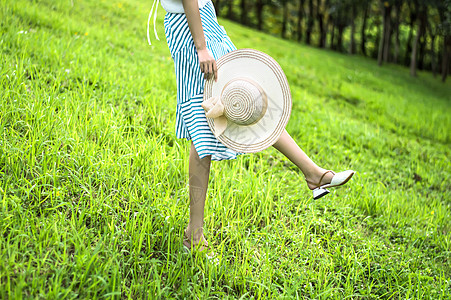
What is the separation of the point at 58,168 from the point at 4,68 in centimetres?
150

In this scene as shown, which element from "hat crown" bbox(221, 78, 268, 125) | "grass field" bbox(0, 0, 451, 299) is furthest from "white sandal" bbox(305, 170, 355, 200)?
"hat crown" bbox(221, 78, 268, 125)

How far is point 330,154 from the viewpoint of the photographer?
4609 millimetres

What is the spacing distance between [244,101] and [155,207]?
3.39 feet

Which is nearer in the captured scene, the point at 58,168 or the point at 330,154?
the point at 58,168

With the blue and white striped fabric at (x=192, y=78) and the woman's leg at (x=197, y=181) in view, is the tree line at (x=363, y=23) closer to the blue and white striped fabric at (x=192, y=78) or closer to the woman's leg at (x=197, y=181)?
the blue and white striped fabric at (x=192, y=78)

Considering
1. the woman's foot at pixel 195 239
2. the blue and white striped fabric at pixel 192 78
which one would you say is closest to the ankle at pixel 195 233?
the woman's foot at pixel 195 239

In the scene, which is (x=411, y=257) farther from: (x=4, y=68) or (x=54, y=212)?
(x=4, y=68)

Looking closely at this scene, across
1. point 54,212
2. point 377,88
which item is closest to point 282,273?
point 54,212

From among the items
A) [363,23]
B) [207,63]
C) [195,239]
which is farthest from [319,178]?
[363,23]

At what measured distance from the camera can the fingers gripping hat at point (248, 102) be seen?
193 centimetres

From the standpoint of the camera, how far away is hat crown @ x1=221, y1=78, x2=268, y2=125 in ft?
6.28

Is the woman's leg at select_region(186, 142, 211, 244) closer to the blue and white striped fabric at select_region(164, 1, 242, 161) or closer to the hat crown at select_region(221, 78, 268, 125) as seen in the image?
the blue and white striped fabric at select_region(164, 1, 242, 161)

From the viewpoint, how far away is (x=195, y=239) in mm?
2232

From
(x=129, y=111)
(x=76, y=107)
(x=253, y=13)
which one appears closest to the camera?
(x=76, y=107)
